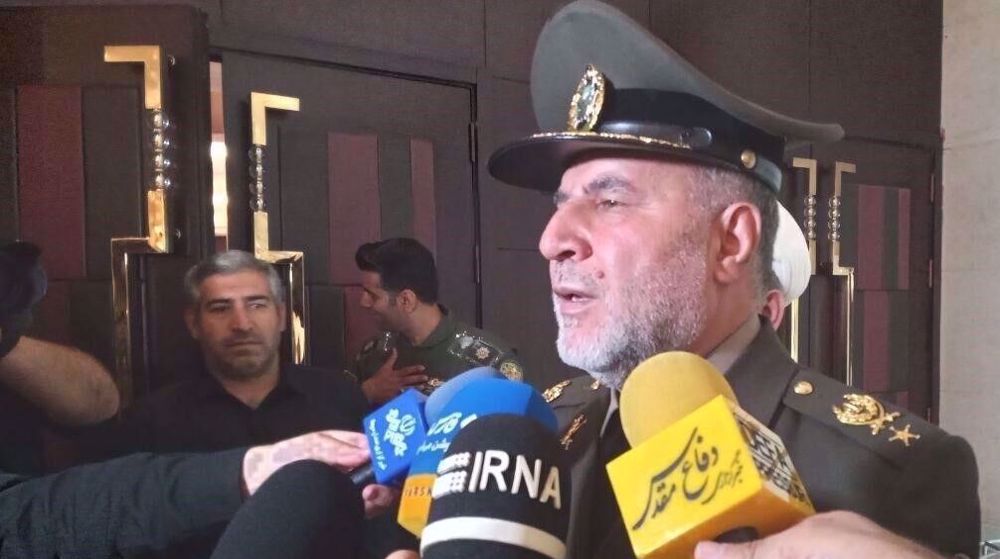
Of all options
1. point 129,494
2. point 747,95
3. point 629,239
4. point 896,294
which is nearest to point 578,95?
point 629,239

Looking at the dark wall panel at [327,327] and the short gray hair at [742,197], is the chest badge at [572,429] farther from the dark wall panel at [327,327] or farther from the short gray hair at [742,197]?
the dark wall panel at [327,327]

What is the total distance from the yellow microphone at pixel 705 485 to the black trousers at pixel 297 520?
8.8 inches

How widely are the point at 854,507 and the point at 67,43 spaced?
1.38 m

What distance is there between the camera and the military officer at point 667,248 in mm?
704

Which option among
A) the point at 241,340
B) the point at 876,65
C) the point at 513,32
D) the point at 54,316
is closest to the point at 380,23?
the point at 513,32

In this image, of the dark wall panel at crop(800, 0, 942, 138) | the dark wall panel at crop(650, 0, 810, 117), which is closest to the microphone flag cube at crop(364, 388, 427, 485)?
the dark wall panel at crop(650, 0, 810, 117)

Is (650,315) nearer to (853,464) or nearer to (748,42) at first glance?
(853,464)

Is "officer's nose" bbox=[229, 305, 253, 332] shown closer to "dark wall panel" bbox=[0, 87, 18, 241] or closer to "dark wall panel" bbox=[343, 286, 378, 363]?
"dark wall panel" bbox=[343, 286, 378, 363]

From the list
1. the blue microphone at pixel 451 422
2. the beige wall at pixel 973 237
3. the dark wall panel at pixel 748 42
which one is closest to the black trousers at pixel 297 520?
the blue microphone at pixel 451 422

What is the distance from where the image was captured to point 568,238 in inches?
29.0

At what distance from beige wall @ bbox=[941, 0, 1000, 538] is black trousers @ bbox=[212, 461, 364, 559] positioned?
8.08ft

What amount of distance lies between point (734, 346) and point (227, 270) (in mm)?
985

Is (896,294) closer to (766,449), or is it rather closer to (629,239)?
(629,239)

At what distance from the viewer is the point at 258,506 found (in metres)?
0.50
